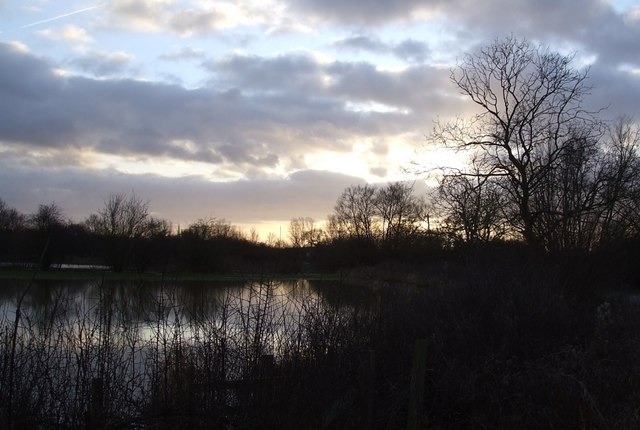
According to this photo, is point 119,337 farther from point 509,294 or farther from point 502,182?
point 502,182

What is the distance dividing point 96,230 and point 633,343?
59985 mm

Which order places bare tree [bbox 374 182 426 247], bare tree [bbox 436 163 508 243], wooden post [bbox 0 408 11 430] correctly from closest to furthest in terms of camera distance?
→ wooden post [bbox 0 408 11 430] < bare tree [bbox 436 163 508 243] < bare tree [bbox 374 182 426 247]

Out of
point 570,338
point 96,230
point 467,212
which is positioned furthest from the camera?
point 96,230

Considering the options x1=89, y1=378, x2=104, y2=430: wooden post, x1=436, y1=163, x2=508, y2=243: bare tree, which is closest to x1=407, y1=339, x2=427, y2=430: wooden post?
x1=89, y1=378, x2=104, y2=430: wooden post

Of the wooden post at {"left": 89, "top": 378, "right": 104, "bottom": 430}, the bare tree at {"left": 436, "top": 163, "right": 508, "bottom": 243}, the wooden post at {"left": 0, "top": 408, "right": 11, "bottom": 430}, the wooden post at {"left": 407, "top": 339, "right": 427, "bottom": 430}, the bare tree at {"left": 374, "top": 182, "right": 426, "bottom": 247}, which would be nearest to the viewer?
the wooden post at {"left": 0, "top": 408, "right": 11, "bottom": 430}

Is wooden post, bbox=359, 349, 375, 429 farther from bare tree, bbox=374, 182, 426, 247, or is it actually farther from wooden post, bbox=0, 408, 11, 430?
bare tree, bbox=374, 182, 426, 247

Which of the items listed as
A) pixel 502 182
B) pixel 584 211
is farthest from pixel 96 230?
pixel 584 211

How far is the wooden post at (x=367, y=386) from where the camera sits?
23.0 ft

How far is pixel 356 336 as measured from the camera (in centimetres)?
927

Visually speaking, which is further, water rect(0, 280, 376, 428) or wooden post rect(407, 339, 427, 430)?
water rect(0, 280, 376, 428)

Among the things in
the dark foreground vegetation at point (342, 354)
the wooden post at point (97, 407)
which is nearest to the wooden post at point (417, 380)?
the dark foreground vegetation at point (342, 354)

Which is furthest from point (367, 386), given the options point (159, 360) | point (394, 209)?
point (394, 209)

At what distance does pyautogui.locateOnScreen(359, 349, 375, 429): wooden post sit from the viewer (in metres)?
7.00

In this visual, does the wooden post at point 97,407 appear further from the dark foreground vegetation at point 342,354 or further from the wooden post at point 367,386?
the wooden post at point 367,386
